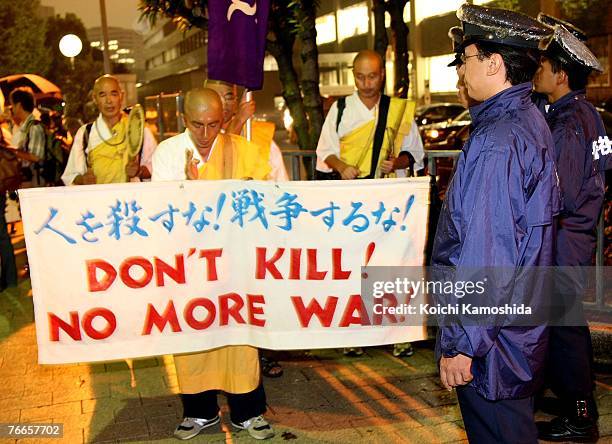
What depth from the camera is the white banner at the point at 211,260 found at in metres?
3.75

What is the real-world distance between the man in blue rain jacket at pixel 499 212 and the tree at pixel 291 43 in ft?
17.7

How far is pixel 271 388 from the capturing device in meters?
4.78

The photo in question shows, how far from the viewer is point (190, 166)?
13.2ft

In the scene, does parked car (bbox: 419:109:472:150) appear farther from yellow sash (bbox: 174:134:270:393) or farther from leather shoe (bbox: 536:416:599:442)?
leather shoe (bbox: 536:416:599:442)

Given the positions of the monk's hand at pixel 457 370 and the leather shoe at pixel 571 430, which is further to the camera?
the leather shoe at pixel 571 430

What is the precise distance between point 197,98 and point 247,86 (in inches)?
19.5

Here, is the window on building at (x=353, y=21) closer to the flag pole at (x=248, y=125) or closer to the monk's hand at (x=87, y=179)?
the monk's hand at (x=87, y=179)

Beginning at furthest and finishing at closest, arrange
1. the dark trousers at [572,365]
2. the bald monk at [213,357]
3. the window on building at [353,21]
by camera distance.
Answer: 1. the window on building at [353,21]
2. the bald monk at [213,357]
3. the dark trousers at [572,365]

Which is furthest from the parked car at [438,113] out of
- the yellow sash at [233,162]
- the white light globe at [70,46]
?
the yellow sash at [233,162]

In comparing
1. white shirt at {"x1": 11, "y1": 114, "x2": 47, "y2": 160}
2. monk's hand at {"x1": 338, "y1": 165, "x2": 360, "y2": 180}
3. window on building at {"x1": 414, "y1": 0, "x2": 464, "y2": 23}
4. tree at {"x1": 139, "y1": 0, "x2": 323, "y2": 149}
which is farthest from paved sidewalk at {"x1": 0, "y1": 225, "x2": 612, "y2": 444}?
window on building at {"x1": 414, "y1": 0, "x2": 464, "y2": 23}

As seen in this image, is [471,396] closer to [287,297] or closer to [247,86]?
[287,297]

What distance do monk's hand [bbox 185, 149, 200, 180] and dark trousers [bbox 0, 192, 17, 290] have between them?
4034 millimetres

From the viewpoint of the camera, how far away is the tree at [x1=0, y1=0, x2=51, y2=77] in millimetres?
39094

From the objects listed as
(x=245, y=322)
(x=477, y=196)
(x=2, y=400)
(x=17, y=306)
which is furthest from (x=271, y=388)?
(x=17, y=306)
